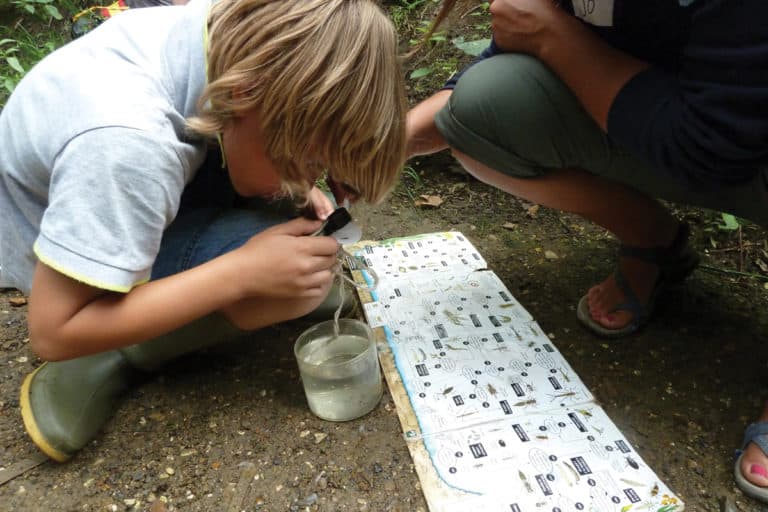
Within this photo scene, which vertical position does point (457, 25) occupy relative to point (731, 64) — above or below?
below

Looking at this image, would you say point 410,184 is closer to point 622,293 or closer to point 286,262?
point 622,293

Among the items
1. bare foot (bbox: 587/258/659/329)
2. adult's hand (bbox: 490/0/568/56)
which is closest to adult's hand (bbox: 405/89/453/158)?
adult's hand (bbox: 490/0/568/56)

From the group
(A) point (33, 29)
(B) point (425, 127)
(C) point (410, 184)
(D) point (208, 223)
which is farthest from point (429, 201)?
(A) point (33, 29)

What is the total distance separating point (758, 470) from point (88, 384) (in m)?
0.99

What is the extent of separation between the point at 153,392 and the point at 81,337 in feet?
0.92

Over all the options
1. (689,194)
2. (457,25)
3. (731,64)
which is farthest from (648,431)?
(457,25)

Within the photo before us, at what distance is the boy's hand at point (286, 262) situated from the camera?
0.80 meters

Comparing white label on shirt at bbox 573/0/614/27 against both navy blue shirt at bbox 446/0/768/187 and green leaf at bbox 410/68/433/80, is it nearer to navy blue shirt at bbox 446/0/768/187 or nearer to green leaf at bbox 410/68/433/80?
navy blue shirt at bbox 446/0/768/187

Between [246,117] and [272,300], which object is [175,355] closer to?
[272,300]

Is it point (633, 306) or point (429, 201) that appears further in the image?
point (429, 201)

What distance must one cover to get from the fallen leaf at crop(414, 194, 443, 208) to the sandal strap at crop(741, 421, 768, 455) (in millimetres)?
929

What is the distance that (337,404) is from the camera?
88 cm

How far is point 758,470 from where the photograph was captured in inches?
30.2

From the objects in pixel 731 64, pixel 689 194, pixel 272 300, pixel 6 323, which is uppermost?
pixel 731 64
